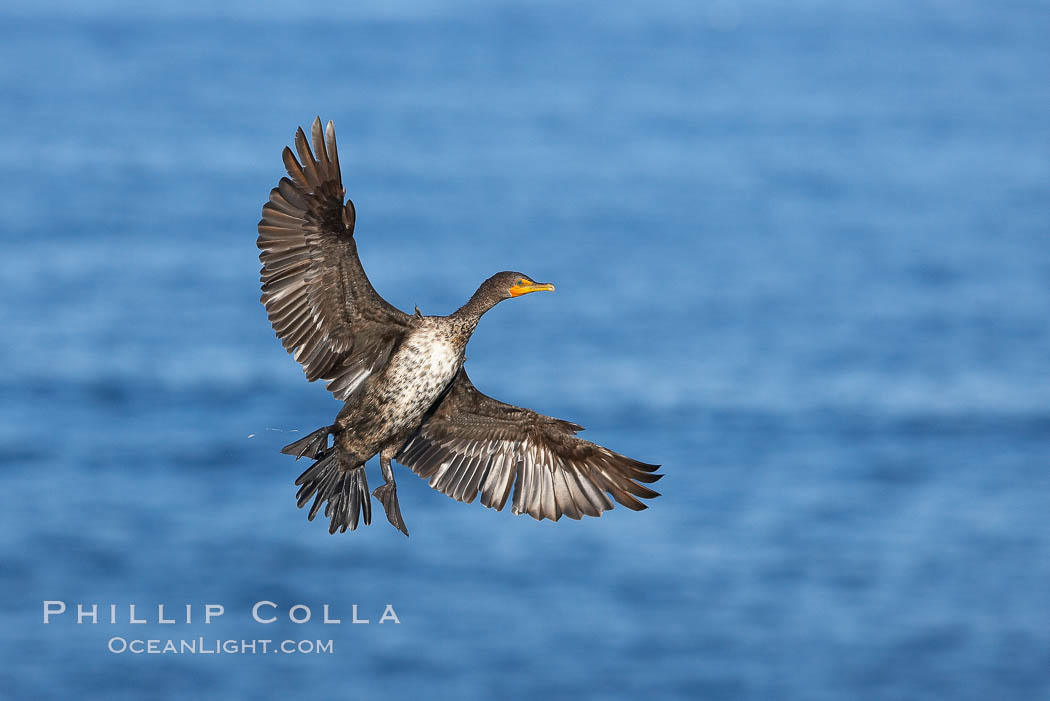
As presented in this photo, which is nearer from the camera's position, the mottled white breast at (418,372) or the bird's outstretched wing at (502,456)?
the mottled white breast at (418,372)

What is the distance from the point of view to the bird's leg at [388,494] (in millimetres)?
10273

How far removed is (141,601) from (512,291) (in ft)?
78.6

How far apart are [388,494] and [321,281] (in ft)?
4.57

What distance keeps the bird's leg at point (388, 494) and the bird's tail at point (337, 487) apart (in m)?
0.09

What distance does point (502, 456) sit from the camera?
1120 centimetres

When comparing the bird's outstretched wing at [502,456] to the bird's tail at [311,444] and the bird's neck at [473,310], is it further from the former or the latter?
the bird's tail at [311,444]

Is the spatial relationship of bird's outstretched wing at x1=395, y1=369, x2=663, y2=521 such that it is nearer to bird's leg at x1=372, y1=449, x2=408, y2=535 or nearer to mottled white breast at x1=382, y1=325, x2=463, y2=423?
bird's leg at x1=372, y1=449, x2=408, y2=535

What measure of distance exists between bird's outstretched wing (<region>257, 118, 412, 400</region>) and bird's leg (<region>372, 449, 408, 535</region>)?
499 mm

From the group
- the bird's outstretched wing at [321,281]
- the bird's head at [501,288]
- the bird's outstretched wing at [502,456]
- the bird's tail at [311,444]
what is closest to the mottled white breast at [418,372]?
the bird's outstretched wing at [321,281]

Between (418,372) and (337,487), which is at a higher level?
(418,372)

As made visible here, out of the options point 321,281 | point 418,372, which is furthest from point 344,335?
point 418,372

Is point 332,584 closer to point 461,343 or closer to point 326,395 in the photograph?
point 326,395

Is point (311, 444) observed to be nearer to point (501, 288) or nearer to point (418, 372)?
point (418, 372)

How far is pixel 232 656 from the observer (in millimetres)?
35188
